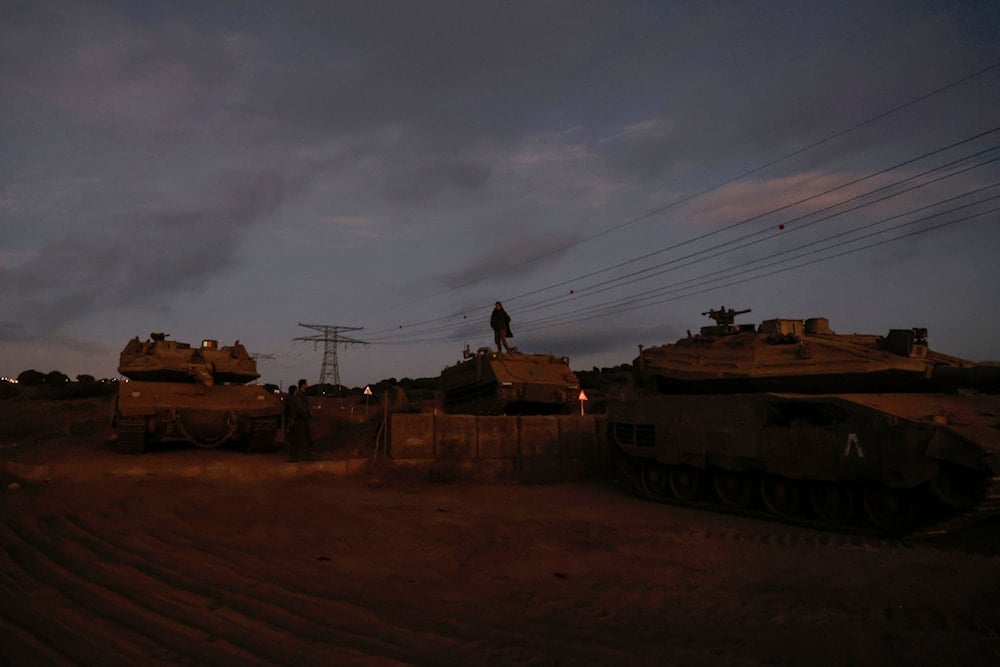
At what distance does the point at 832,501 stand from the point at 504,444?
6.16 meters

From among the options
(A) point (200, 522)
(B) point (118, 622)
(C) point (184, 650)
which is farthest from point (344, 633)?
(A) point (200, 522)

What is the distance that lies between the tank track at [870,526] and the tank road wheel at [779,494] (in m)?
0.11

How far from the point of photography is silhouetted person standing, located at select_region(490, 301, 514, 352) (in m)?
18.4

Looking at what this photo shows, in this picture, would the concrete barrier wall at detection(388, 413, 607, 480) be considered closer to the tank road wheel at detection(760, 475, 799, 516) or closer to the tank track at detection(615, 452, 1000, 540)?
the tank track at detection(615, 452, 1000, 540)

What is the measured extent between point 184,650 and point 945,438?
23.7 ft

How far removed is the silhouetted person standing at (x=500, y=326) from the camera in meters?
18.4

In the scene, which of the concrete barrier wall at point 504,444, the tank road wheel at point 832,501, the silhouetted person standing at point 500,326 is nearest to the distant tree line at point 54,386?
the silhouetted person standing at point 500,326

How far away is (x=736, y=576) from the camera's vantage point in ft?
19.8

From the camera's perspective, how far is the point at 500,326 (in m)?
18.5

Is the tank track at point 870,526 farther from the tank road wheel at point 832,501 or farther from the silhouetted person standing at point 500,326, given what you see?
the silhouetted person standing at point 500,326

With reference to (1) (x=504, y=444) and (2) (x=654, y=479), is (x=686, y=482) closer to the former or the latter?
(2) (x=654, y=479)

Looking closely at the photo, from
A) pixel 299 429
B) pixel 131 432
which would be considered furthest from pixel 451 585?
pixel 131 432

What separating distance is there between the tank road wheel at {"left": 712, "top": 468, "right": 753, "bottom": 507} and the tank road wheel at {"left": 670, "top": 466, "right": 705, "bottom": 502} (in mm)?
334

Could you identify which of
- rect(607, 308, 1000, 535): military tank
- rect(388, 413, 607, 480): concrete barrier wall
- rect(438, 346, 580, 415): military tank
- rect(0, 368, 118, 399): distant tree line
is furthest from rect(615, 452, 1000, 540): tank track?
rect(0, 368, 118, 399): distant tree line
